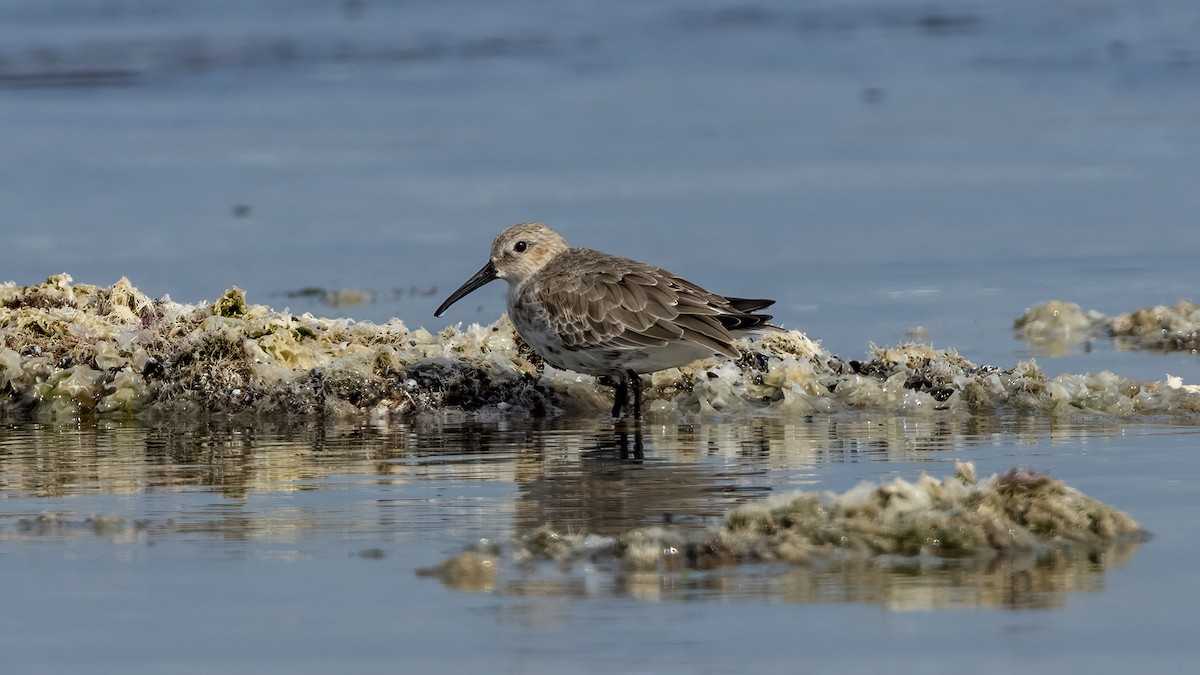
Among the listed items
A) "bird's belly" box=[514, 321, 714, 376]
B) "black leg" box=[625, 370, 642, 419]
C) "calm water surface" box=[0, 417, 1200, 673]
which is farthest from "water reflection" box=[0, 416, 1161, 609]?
"bird's belly" box=[514, 321, 714, 376]

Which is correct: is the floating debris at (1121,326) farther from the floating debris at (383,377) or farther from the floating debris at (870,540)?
the floating debris at (870,540)

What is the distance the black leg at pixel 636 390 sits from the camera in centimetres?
1062

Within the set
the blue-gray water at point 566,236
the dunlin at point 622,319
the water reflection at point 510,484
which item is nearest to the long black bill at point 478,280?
the dunlin at point 622,319

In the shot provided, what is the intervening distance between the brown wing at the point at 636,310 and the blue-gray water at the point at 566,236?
0.52 metres

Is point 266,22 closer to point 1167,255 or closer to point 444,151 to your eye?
point 444,151

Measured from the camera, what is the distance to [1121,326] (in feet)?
41.2

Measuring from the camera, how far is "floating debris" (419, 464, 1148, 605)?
656cm

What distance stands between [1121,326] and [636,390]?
145 inches

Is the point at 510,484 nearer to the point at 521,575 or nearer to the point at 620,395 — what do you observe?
the point at 521,575

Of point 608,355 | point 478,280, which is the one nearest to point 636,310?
point 608,355

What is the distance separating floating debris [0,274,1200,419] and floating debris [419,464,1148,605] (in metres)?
3.39

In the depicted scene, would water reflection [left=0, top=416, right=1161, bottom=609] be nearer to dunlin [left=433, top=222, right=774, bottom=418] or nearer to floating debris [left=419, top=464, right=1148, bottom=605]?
floating debris [left=419, top=464, right=1148, bottom=605]

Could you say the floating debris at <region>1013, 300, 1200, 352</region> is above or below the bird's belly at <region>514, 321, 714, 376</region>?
above

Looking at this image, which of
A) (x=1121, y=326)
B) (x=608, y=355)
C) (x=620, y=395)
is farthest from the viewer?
(x=1121, y=326)
